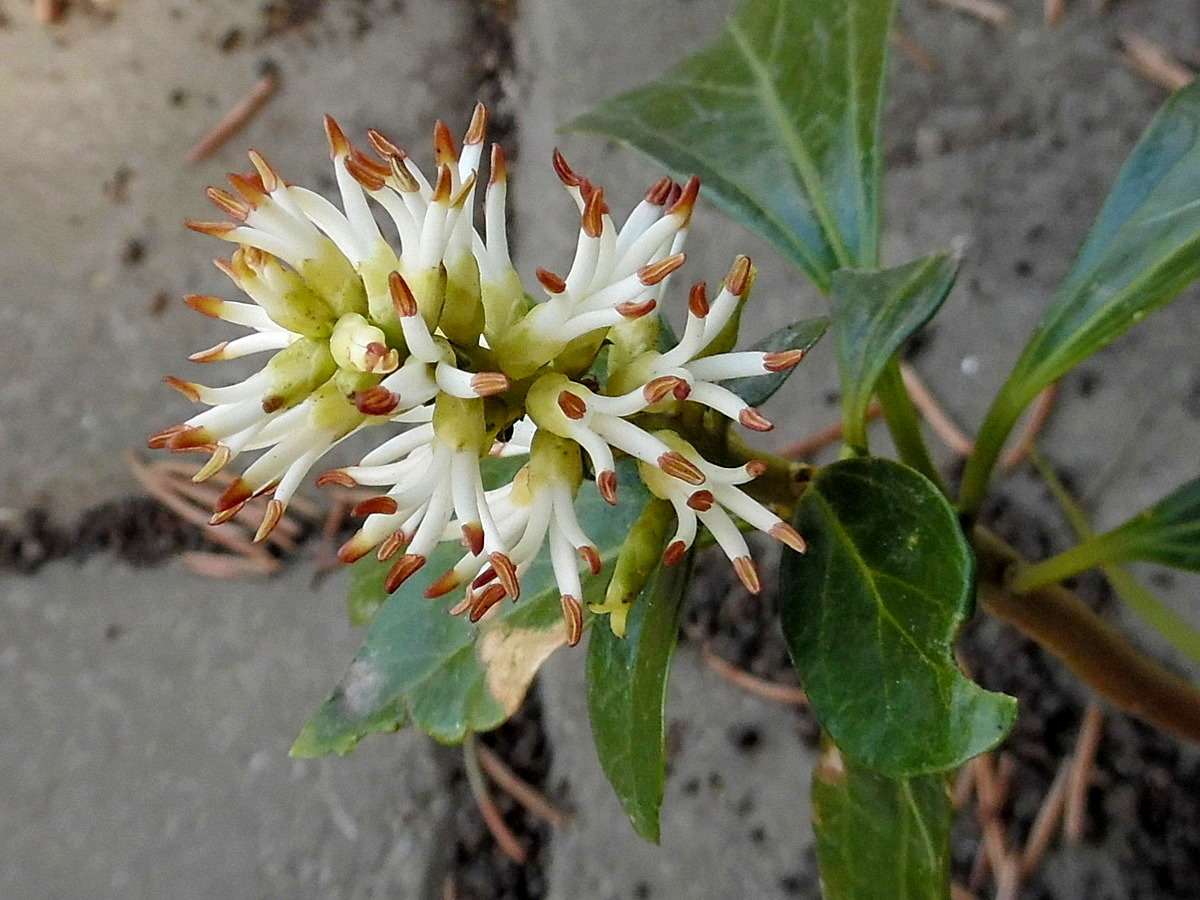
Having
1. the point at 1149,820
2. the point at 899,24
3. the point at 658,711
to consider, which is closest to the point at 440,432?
the point at 658,711

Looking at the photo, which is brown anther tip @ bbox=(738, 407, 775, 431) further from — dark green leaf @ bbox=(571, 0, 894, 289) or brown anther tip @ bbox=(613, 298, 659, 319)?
dark green leaf @ bbox=(571, 0, 894, 289)

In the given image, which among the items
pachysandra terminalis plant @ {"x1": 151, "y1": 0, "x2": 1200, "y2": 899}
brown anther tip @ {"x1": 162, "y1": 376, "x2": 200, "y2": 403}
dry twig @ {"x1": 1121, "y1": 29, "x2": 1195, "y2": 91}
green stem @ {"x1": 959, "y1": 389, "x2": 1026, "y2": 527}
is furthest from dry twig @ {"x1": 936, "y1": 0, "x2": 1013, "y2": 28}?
brown anther tip @ {"x1": 162, "y1": 376, "x2": 200, "y2": 403}

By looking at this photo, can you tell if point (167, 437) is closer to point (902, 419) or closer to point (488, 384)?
point (488, 384)

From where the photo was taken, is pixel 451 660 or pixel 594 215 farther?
pixel 451 660

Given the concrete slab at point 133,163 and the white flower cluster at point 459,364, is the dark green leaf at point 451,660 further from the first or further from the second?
the concrete slab at point 133,163

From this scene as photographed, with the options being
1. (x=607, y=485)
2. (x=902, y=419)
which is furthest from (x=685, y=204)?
(x=902, y=419)

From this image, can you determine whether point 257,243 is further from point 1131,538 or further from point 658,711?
point 1131,538
